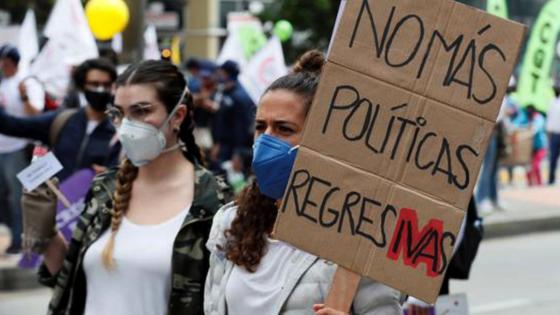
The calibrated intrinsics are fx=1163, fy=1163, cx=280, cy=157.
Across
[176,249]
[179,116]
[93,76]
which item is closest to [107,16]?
[93,76]

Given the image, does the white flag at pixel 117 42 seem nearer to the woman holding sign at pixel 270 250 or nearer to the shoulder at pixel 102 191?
the shoulder at pixel 102 191

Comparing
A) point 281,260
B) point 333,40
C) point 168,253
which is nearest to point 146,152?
point 168,253

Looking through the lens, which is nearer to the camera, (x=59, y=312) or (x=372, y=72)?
(x=372, y=72)

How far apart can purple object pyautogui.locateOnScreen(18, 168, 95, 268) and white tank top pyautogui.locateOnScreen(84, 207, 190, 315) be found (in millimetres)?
950

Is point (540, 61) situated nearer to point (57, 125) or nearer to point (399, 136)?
point (57, 125)

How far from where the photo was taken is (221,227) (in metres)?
3.00

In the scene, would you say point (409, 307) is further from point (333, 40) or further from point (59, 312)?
point (333, 40)

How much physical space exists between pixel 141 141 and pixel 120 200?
0.21 metres

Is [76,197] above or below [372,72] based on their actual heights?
below

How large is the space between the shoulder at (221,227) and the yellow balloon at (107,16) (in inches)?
301

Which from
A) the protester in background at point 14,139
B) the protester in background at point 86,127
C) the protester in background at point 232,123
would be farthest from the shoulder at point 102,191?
the protester in background at point 232,123

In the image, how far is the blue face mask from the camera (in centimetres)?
277

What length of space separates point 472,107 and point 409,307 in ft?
6.57

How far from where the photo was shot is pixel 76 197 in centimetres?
480
